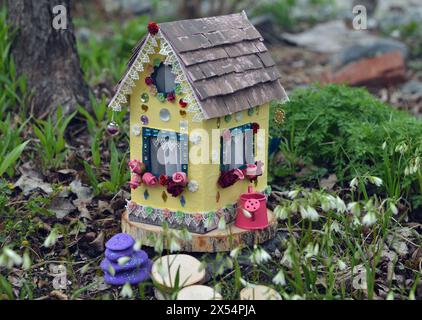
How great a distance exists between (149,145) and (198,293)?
95cm

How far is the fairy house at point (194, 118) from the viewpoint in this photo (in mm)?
3936

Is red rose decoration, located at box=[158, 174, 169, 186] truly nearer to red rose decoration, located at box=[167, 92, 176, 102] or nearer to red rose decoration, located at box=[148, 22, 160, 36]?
red rose decoration, located at box=[167, 92, 176, 102]

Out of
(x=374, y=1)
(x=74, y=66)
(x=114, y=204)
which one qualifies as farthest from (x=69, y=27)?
(x=374, y=1)

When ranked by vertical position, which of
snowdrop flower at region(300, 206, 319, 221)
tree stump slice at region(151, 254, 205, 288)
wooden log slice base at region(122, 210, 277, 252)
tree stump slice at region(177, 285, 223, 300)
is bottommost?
tree stump slice at region(177, 285, 223, 300)

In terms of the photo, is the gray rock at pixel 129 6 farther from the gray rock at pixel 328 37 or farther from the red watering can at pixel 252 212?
the red watering can at pixel 252 212

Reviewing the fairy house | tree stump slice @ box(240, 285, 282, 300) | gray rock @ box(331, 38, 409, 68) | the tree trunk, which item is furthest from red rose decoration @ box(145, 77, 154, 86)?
gray rock @ box(331, 38, 409, 68)

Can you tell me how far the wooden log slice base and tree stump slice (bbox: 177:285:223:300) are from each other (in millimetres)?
350

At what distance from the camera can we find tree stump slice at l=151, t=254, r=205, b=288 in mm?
3740

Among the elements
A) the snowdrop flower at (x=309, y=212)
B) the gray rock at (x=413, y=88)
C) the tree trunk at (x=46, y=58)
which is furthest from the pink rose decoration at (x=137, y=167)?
the gray rock at (x=413, y=88)

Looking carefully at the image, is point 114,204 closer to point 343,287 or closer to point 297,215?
point 297,215

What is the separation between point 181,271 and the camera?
3.84 m

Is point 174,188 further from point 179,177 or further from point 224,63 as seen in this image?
point 224,63

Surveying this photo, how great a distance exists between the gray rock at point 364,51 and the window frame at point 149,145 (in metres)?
5.36

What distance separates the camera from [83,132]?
578 cm
